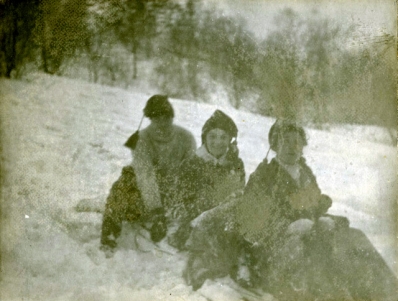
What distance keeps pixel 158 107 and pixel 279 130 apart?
1038 mm

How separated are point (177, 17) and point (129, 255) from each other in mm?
2008

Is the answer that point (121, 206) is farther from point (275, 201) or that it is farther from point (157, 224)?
point (275, 201)

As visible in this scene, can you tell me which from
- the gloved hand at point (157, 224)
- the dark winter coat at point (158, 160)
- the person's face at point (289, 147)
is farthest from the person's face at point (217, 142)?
the gloved hand at point (157, 224)

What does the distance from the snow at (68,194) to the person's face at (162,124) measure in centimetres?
7

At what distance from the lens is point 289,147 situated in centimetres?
371

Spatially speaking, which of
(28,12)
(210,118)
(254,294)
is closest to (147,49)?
(210,118)

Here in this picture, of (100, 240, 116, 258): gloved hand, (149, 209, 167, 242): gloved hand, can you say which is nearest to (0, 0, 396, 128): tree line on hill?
(149, 209, 167, 242): gloved hand

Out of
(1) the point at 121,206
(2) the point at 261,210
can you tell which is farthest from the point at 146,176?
(2) the point at 261,210

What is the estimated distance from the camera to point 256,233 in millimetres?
→ 3648

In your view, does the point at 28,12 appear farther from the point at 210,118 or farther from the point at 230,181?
the point at 230,181

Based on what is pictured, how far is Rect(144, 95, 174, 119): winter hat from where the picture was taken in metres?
3.59

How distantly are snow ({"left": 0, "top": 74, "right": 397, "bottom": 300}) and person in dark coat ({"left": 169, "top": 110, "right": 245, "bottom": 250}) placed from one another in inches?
9.4

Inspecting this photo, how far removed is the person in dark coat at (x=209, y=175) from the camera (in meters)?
3.59

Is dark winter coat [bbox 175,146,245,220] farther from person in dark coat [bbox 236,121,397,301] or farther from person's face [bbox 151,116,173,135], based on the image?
person's face [bbox 151,116,173,135]
